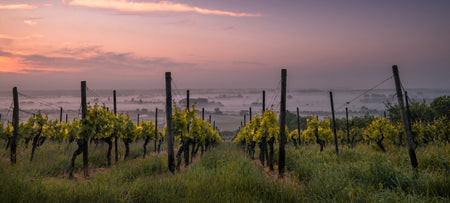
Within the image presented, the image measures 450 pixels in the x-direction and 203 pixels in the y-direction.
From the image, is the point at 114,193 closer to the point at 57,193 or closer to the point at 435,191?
the point at 57,193

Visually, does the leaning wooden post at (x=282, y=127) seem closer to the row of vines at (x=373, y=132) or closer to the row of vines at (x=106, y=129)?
the row of vines at (x=373, y=132)

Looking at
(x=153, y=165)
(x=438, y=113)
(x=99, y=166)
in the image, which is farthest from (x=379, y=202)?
(x=438, y=113)

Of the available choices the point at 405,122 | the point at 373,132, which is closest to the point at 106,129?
the point at 405,122

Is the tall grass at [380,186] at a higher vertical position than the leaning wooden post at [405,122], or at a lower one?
lower

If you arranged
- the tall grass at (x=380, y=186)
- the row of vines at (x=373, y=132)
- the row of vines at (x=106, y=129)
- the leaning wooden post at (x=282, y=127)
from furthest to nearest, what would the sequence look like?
1. the row of vines at (x=373, y=132)
2. the row of vines at (x=106, y=129)
3. the leaning wooden post at (x=282, y=127)
4. the tall grass at (x=380, y=186)

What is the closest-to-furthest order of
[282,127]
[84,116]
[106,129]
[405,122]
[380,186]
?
[380,186] < [405,122] < [282,127] < [84,116] < [106,129]

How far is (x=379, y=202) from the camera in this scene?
525 centimetres

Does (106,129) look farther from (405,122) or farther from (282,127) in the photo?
(405,122)

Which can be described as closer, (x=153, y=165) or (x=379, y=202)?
(x=379, y=202)

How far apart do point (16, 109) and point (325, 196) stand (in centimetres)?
1726

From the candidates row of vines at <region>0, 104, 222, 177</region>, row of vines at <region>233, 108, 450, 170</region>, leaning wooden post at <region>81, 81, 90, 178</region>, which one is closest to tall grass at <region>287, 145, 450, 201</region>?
row of vines at <region>233, 108, 450, 170</region>

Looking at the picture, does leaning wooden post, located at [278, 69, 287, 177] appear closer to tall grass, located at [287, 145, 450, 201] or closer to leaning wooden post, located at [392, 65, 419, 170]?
tall grass, located at [287, 145, 450, 201]

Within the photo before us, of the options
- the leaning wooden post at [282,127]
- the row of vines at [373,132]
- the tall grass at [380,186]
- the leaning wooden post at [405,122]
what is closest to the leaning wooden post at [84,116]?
the row of vines at [373,132]

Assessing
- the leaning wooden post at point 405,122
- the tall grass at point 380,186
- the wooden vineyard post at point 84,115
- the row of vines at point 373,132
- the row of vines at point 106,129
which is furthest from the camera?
the row of vines at point 373,132
